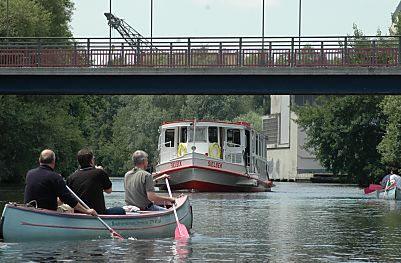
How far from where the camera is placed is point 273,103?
142 metres

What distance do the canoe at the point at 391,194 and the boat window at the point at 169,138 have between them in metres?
12.7

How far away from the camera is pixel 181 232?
22.7 m

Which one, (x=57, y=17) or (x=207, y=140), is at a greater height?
(x=57, y=17)

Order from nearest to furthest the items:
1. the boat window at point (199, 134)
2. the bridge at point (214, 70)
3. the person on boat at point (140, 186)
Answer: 1. the person on boat at point (140, 186)
2. the bridge at point (214, 70)
3. the boat window at point (199, 134)

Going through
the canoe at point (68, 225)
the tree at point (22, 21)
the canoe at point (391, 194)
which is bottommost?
the canoe at point (391, 194)

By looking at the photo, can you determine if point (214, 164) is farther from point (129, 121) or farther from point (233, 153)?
point (129, 121)

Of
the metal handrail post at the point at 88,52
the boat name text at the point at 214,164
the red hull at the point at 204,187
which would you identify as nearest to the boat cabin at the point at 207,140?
the boat name text at the point at 214,164

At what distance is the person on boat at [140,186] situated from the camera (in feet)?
71.8

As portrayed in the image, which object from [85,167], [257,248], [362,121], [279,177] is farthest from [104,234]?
[279,177]

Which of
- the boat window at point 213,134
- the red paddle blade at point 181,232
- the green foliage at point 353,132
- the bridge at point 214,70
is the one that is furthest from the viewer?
the green foliage at point 353,132

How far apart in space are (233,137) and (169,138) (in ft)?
10.4

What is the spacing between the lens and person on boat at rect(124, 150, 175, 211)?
2189 centimetres

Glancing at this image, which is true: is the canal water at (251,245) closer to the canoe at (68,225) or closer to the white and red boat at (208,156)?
the canoe at (68,225)

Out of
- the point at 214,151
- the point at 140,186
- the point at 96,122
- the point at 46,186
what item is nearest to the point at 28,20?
the point at 214,151
